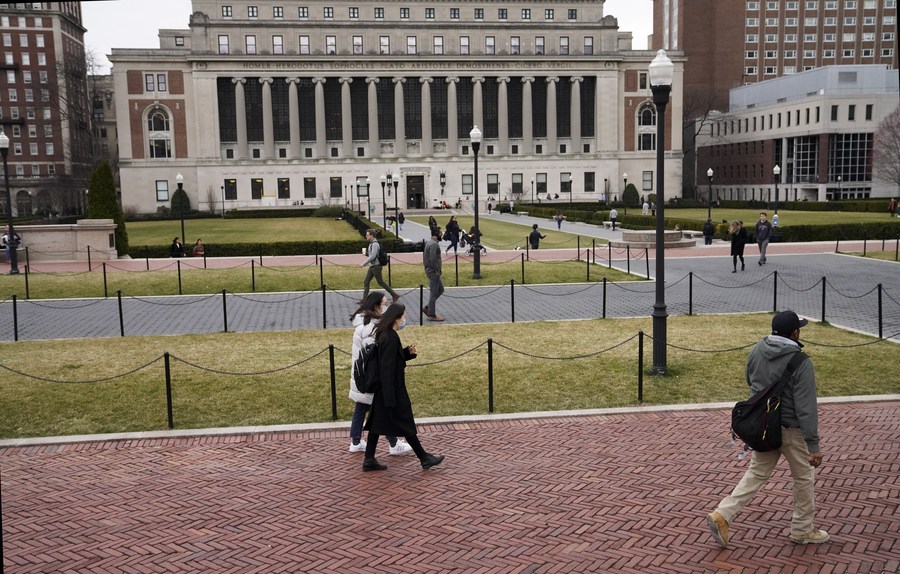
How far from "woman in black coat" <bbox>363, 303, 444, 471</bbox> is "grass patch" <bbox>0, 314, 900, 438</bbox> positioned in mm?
2558

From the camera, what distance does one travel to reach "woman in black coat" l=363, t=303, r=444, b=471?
8.43 meters

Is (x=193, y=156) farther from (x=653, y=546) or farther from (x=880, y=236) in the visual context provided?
(x=653, y=546)

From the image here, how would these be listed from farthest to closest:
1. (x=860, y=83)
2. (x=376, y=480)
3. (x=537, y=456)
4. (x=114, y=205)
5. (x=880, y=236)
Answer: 1. (x=860, y=83)
2. (x=880, y=236)
3. (x=114, y=205)
4. (x=537, y=456)
5. (x=376, y=480)

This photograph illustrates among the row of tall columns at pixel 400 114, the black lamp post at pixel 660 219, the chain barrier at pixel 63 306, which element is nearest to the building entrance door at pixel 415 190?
the row of tall columns at pixel 400 114

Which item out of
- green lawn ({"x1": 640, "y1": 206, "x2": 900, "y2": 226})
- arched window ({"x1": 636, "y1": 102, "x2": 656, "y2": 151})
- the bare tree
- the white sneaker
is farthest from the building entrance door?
the white sneaker

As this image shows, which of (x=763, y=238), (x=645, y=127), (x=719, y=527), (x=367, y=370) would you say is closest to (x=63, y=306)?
(x=367, y=370)

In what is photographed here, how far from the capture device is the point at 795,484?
6.86 meters

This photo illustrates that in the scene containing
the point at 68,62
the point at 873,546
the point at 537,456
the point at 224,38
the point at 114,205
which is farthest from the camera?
the point at 68,62

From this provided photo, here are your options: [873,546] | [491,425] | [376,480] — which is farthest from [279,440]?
[873,546]

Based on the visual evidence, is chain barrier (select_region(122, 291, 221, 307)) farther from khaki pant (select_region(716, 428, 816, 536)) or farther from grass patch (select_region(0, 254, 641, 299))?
khaki pant (select_region(716, 428, 816, 536))

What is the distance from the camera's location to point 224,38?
3524 inches

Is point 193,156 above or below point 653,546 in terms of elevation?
above

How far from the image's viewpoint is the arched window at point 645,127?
96375mm

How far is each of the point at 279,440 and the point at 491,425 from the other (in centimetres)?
281
